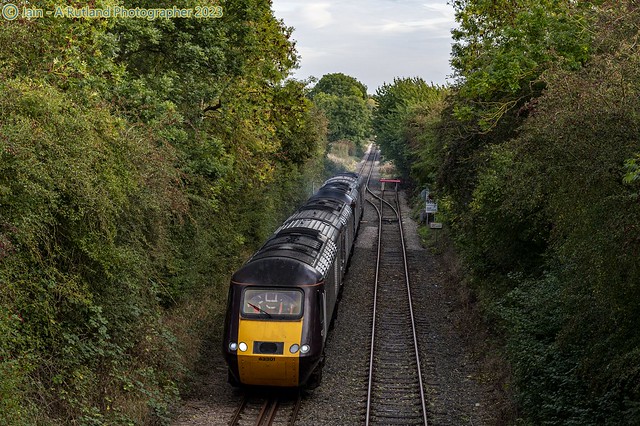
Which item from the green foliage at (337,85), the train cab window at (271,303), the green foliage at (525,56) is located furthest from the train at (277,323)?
the green foliage at (337,85)

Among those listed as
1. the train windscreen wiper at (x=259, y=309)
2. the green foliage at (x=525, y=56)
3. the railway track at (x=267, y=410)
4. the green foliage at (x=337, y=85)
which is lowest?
the railway track at (x=267, y=410)

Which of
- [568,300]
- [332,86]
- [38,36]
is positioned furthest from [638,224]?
[332,86]

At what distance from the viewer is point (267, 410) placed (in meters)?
13.6

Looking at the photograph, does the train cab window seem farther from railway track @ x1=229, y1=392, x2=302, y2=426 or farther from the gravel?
the gravel

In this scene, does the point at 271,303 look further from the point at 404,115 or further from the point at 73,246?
the point at 404,115

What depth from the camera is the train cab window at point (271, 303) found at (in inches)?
542

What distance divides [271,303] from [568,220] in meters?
6.01

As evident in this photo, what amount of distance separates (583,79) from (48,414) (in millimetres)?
10250

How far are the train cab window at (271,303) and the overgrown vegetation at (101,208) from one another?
1888mm

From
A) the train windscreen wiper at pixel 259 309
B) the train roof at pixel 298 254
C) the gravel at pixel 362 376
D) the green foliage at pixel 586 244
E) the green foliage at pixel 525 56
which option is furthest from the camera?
the green foliage at pixel 525 56

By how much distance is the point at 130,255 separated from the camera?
1199 centimetres

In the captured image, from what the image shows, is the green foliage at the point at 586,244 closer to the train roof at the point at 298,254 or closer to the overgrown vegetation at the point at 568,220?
the overgrown vegetation at the point at 568,220

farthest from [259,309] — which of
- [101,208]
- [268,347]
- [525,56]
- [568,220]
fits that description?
[525,56]

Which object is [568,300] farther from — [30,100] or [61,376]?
[30,100]
